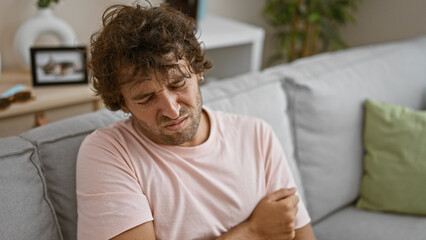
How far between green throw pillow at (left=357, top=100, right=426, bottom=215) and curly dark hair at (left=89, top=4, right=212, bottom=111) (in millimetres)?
849

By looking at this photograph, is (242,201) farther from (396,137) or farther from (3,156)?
(396,137)

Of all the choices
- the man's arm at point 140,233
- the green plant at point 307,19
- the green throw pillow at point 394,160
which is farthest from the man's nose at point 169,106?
the green plant at point 307,19

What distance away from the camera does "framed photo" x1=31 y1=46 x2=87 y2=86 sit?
5.79 ft

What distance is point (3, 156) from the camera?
1056mm

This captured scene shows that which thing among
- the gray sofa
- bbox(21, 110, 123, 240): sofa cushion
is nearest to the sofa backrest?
the gray sofa

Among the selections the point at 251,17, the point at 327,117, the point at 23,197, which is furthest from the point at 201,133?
the point at 251,17

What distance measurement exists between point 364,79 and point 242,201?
86 cm

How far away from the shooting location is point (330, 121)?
1.62m

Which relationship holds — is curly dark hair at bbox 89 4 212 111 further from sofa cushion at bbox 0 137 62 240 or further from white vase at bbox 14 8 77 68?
white vase at bbox 14 8 77 68

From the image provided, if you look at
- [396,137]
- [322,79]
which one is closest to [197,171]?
[322,79]

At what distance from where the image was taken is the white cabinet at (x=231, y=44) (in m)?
2.28

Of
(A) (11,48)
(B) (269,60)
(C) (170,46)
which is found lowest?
(B) (269,60)

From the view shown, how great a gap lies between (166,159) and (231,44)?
134 cm

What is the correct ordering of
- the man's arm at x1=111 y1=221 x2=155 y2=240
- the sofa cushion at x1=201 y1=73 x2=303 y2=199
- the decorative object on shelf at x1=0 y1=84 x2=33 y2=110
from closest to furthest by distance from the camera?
1. the man's arm at x1=111 y1=221 x2=155 y2=240
2. the sofa cushion at x1=201 y1=73 x2=303 y2=199
3. the decorative object on shelf at x1=0 y1=84 x2=33 y2=110
